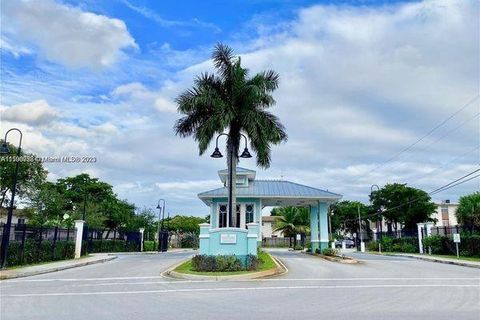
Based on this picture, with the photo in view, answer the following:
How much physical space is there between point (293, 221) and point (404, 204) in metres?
21.1

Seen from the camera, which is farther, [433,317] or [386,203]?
[386,203]

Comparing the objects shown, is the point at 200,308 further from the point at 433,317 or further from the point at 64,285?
the point at 64,285

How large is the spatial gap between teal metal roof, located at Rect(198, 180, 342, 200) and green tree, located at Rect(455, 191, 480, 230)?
10.2 metres

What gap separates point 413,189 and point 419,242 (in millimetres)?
37519

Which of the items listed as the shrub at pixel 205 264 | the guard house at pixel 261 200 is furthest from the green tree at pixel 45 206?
the shrub at pixel 205 264

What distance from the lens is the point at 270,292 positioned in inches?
515

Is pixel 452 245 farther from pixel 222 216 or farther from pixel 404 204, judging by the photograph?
pixel 404 204

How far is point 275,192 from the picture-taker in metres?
36.9

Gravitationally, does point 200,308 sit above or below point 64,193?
below

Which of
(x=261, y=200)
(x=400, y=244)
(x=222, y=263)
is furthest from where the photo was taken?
(x=400, y=244)

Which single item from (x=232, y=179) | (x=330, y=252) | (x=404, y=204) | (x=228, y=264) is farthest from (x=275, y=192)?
(x=404, y=204)

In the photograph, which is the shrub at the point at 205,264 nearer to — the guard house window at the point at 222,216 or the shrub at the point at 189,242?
the guard house window at the point at 222,216

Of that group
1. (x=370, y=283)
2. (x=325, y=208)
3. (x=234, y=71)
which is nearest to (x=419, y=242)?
(x=325, y=208)

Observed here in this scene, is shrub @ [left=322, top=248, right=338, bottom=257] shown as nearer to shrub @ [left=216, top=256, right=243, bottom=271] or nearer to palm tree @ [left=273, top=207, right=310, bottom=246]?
shrub @ [left=216, top=256, right=243, bottom=271]
